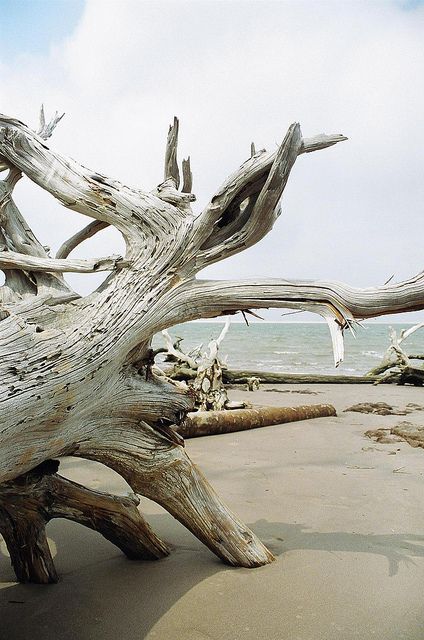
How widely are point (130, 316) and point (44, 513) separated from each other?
1109mm

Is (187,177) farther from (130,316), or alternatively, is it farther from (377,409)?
(377,409)

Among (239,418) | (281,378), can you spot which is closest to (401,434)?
(239,418)

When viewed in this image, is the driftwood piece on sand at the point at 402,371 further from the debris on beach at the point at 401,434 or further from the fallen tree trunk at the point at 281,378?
the debris on beach at the point at 401,434

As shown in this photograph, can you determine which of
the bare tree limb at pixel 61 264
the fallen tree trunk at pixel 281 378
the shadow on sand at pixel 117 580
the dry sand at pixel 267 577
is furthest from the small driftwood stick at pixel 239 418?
the fallen tree trunk at pixel 281 378

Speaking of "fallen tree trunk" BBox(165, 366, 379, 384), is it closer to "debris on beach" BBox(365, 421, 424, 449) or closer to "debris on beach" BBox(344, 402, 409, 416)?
"debris on beach" BBox(344, 402, 409, 416)

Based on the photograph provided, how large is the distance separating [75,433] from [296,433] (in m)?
5.10

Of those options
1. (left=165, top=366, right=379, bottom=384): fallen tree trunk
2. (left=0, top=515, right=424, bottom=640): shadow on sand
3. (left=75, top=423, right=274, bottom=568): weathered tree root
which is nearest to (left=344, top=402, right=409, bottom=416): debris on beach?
(left=165, top=366, right=379, bottom=384): fallen tree trunk

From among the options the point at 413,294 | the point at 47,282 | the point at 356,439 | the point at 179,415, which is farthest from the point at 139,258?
the point at 356,439

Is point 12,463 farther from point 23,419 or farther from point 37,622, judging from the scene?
point 37,622

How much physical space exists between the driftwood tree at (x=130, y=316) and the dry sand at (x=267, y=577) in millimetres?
188

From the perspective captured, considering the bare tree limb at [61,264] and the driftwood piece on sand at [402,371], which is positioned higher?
the bare tree limb at [61,264]

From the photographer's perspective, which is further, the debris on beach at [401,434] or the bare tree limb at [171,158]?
the debris on beach at [401,434]

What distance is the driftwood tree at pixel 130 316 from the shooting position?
2184mm

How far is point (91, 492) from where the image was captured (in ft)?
8.75
